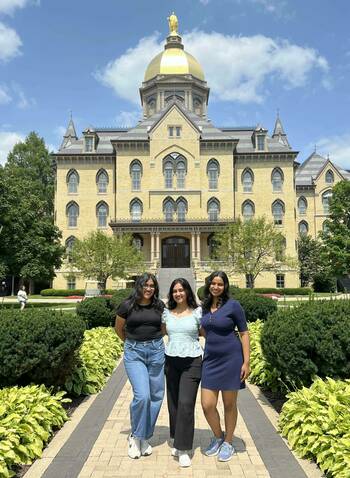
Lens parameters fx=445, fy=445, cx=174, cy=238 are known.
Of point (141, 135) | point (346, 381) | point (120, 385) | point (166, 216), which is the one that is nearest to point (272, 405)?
point (346, 381)

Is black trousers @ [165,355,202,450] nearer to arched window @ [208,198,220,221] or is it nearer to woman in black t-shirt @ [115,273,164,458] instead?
woman in black t-shirt @ [115,273,164,458]

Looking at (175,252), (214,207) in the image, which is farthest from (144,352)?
(214,207)

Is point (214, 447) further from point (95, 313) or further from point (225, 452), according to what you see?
point (95, 313)

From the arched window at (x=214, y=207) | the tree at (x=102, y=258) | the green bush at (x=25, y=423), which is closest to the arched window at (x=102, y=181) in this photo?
the arched window at (x=214, y=207)

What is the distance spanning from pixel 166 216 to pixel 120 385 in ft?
125

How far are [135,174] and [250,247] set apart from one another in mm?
17415

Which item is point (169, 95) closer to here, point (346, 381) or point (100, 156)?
point (100, 156)

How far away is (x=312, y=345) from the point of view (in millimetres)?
6645

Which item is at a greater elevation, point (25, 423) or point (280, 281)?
point (280, 281)

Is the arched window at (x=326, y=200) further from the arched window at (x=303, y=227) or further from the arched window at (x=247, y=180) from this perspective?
the arched window at (x=247, y=180)

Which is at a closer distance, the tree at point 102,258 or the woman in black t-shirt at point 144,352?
the woman in black t-shirt at point 144,352

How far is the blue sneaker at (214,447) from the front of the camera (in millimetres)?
5578

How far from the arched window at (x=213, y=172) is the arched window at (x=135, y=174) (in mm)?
7384

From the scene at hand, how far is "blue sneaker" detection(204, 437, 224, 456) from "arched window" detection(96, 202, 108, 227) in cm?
4349
